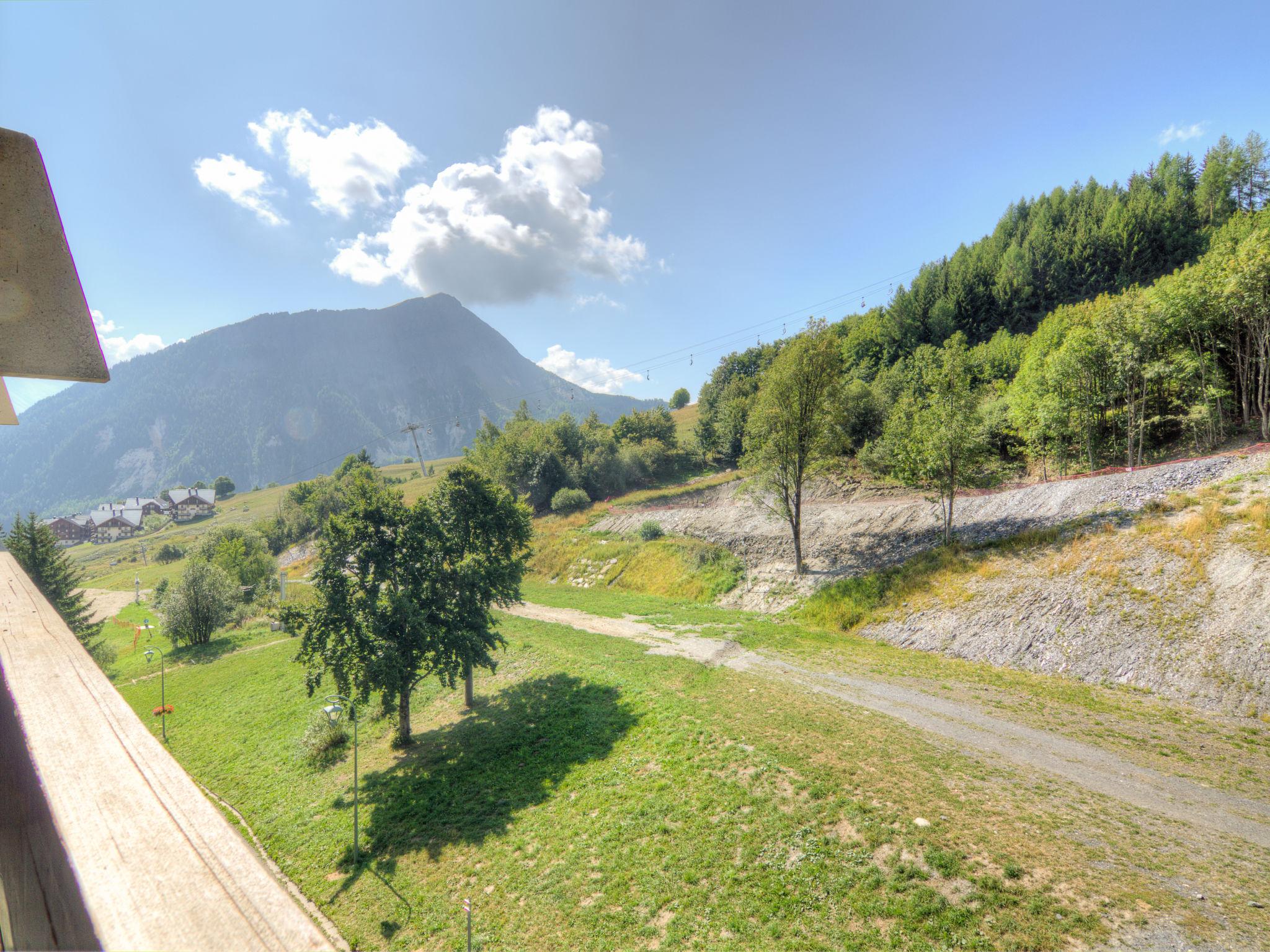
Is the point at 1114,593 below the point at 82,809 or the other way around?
below

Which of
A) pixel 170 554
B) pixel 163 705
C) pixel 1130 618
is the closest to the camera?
pixel 1130 618

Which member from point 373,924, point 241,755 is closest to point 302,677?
point 241,755

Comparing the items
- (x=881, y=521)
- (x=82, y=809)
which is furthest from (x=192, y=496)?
(x=82, y=809)

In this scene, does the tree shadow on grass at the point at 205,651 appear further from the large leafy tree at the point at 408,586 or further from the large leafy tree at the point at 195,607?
the large leafy tree at the point at 408,586

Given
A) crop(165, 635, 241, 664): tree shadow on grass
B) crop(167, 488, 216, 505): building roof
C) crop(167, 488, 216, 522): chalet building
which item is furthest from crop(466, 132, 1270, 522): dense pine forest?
crop(167, 488, 216, 505): building roof

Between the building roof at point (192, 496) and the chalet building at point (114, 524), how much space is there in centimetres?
1114

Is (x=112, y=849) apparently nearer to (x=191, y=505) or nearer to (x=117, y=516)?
(x=191, y=505)

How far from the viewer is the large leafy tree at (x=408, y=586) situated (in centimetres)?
1752

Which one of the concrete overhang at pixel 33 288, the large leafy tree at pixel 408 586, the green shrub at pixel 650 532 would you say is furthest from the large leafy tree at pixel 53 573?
the concrete overhang at pixel 33 288

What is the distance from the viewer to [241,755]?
20984 mm

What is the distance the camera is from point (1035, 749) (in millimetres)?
13789

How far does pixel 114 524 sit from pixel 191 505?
17869 millimetres

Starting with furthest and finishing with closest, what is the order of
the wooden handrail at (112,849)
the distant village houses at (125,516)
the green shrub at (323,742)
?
1. the distant village houses at (125,516)
2. the green shrub at (323,742)
3. the wooden handrail at (112,849)

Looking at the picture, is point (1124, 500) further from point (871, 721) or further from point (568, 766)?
point (568, 766)
